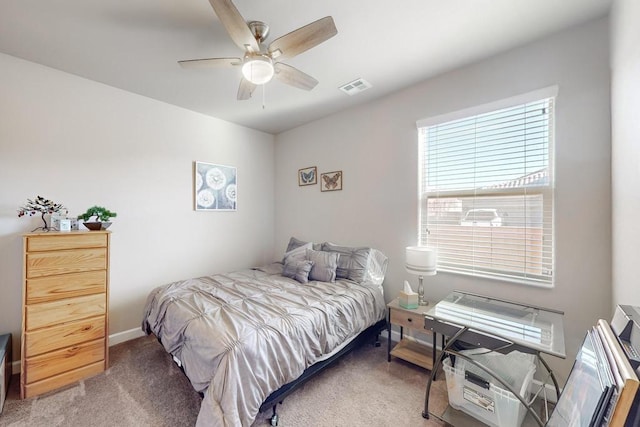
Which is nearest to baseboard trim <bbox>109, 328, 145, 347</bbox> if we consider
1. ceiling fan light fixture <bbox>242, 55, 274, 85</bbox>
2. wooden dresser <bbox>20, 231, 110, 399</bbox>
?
wooden dresser <bbox>20, 231, 110, 399</bbox>

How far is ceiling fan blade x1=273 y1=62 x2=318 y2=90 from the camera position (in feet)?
6.12

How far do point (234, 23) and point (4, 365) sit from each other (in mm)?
2924

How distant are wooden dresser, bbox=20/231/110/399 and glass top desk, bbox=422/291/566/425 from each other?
271cm

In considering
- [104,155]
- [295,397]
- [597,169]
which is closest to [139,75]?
[104,155]

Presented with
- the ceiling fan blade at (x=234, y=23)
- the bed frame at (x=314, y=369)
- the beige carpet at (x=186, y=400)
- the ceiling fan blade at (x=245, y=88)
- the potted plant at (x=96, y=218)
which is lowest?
the beige carpet at (x=186, y=400)

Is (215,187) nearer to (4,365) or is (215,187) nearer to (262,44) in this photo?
(262,44)

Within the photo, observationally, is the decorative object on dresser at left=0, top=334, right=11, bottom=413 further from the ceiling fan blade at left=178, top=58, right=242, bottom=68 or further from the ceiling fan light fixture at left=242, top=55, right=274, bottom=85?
A: the ceiling fan light fixture at left=242, top=55, right=274, bottom=85

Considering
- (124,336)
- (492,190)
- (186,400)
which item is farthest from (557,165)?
(124,336)

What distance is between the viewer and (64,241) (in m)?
2.05

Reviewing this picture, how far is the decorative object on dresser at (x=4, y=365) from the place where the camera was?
1772 mm

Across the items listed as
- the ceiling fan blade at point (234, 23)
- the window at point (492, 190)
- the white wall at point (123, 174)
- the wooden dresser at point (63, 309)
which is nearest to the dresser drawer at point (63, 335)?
the wooden dresser at point (63, 309)

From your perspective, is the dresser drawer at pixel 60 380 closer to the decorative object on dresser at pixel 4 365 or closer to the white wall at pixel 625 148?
the decorative object on dresser at pixel 4 365

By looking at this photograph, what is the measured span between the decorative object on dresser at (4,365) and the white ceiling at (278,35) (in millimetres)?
2341

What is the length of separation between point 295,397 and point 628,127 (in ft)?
8.59
